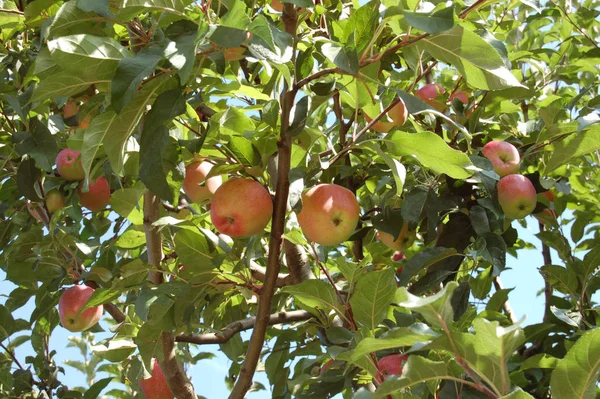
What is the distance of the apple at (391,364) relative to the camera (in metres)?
1.79

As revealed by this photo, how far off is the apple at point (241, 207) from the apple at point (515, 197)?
2.67 feet

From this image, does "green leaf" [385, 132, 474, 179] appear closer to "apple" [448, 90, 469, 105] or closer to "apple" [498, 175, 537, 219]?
"apple" [498, 175, 537, 219]

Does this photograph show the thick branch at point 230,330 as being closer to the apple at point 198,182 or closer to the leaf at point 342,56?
the apple at point 198,182

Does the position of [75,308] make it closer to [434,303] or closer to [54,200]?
[54,200]

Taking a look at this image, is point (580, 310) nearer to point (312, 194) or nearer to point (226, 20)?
point (312, 194)

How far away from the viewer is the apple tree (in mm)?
1431

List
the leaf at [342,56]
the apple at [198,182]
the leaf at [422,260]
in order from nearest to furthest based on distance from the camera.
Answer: the leaf at [342,56], the apple at [198,182], the leaf at [422,260]

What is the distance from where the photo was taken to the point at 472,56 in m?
1.58

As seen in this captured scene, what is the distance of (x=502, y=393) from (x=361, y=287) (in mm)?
505

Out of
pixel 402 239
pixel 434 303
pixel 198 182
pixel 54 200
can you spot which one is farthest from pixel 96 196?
pixel 434 303

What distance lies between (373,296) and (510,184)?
0.73 m

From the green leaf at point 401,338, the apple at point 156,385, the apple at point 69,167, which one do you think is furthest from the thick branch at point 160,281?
the green leaf at point 401,338

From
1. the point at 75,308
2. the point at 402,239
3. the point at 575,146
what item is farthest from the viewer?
the point at 75,308

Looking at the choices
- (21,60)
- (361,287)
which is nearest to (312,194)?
(361,287)
